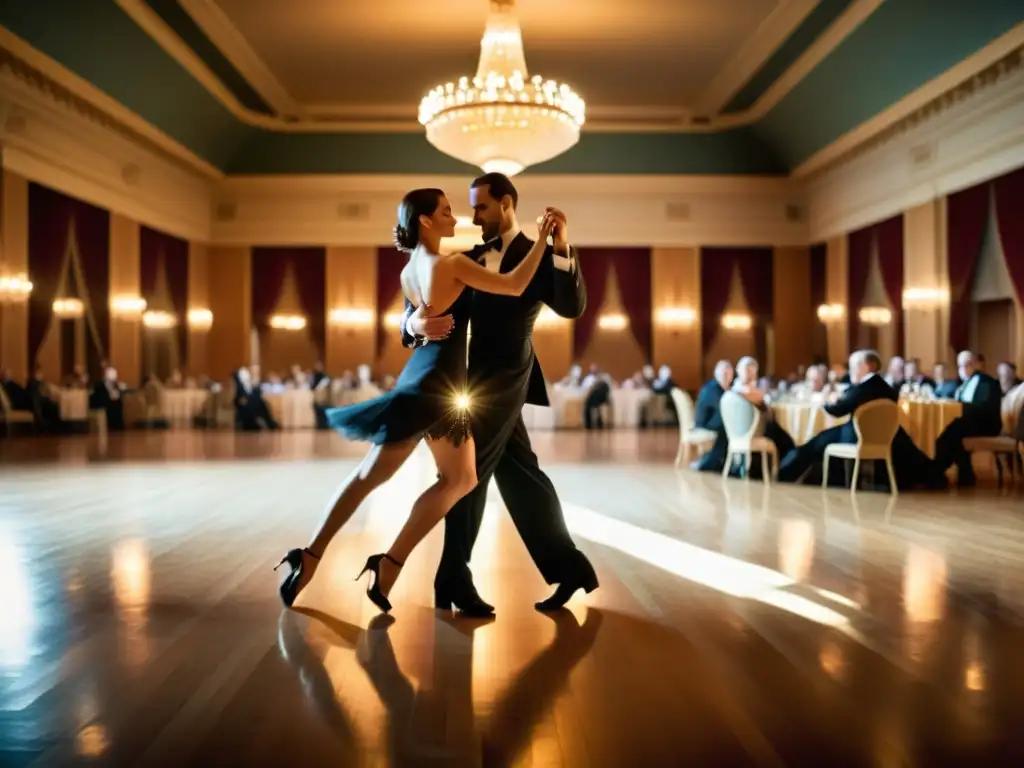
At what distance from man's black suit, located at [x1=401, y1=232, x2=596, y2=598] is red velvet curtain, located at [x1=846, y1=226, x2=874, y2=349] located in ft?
42.0

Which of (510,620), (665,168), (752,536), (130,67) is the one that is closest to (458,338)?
(510,620)

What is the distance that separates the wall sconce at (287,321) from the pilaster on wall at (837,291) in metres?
9.39

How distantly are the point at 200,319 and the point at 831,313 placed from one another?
11.0 metres

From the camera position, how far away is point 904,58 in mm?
11578

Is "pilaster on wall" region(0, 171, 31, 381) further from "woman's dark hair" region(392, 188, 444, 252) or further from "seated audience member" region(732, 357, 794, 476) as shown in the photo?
"woman's dark hair" region(392, 188, 444, 252)

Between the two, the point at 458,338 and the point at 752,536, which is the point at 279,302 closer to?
the point at 752,536

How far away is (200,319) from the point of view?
17.7m

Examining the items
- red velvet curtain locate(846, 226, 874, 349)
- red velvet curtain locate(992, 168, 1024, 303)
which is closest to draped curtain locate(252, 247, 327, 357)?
red velvet curtain locate(846, 226, 874, 349)

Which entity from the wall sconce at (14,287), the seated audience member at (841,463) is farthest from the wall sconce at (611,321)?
the seated audience member at (841,463)

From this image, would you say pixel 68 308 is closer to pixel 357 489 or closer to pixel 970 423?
pixel 970 423

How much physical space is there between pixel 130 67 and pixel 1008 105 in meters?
10.5

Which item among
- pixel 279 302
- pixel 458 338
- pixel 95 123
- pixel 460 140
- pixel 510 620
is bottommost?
pixel 510 620

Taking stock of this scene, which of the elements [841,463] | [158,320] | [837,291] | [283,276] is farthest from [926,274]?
[158,320]

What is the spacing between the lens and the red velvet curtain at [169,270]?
15.4 m
